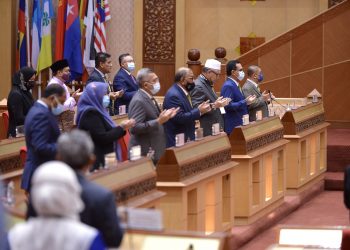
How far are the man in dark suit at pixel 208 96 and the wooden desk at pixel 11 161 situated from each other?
2.16 metres

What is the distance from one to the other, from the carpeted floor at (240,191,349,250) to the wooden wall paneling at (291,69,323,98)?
362 cm

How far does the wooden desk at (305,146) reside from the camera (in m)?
11.7

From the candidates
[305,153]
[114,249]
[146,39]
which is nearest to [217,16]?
[146,39]

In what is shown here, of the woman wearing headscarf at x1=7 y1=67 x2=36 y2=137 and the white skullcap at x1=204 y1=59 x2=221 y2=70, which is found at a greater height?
the white skullcap at x1=204 y1=59 x2=221 y2=70

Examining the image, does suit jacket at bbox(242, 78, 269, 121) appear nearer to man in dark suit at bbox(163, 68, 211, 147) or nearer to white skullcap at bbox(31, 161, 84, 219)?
man in dark suit at bbox(163, 68, 211, 147)

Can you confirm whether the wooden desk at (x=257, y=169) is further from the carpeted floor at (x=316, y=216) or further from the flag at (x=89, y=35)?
the flag at (x=89, y=35)

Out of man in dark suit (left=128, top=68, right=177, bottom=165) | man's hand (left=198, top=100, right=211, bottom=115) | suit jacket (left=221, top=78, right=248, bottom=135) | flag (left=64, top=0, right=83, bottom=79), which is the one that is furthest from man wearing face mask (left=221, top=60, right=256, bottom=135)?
flag (left=64, top=0, right=83, bottom=79)

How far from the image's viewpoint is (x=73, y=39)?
53.8 feet

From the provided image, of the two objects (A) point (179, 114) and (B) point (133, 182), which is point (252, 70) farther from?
(B) point (133, 182)

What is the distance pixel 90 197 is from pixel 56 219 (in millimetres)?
696

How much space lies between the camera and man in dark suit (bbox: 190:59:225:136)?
9.91 meters

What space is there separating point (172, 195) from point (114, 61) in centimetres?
991

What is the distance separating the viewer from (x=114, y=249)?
4.60 meters


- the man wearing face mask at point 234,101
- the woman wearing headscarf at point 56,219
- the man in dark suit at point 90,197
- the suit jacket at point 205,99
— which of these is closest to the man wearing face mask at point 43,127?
the man in dark suit at point 90,197
